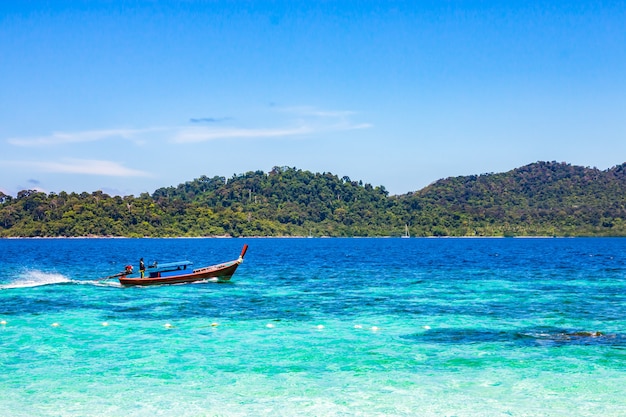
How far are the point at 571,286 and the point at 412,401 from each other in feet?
135

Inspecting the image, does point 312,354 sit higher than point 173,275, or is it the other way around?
point 173,275

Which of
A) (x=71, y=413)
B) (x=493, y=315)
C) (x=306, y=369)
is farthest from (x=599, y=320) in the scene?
(x=71, y=413)

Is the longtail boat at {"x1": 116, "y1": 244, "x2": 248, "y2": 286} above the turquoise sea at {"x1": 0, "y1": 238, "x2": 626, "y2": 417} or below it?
above

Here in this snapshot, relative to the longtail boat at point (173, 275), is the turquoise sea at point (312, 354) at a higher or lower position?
lower

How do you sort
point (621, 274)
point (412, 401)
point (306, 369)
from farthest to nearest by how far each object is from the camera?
point (621, 274), point (306, 369), point (412, 401)

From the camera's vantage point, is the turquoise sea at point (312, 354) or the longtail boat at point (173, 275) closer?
the turquoise sea at point (312, 354)

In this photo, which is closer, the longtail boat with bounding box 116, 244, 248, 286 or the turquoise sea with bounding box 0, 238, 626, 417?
the turquoise sea with bounding box 0, 238, 626, 417

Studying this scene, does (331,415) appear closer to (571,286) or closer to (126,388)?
(126,388)

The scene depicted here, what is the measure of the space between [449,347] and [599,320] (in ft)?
37.6

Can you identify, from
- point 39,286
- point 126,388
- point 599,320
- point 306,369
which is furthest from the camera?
point 39,286

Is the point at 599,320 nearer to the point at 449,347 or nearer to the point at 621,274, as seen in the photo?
the point at 449,347

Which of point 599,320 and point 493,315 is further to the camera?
point 493,315

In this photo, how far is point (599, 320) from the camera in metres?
36.0

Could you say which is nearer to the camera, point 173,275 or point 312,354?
point 312,354
